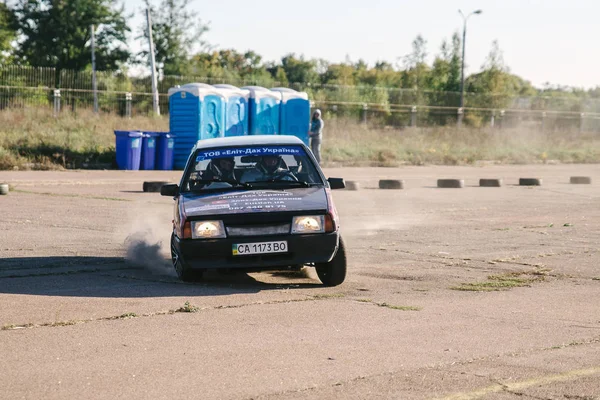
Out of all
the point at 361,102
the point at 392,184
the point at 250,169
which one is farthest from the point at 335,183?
the point at 361,102

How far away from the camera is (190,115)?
103ft

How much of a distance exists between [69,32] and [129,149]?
26.6 m

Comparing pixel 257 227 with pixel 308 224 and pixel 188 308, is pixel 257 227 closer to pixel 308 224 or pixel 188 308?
pixel 308 224

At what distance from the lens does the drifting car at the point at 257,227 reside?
956 cm

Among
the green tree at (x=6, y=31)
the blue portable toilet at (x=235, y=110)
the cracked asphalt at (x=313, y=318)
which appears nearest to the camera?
the cracked asphalt at (x=313, y=318)

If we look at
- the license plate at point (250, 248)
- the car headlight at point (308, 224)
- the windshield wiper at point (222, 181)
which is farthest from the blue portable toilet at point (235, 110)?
the license plate at point (250, 248)

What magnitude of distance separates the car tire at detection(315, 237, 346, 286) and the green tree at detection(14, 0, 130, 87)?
151 feet

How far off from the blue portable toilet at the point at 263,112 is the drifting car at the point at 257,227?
23171 mm

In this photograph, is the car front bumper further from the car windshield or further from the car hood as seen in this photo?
the car windshield

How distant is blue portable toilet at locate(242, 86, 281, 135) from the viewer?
33594 millimetres

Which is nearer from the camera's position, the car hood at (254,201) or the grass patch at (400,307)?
the grass patch at (400,307)

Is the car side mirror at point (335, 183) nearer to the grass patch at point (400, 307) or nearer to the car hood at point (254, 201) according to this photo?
the car hood at point (254, 201)

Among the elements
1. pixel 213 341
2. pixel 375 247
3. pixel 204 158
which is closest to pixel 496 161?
pixel 375 247

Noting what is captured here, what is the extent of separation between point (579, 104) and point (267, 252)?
5801 cm
